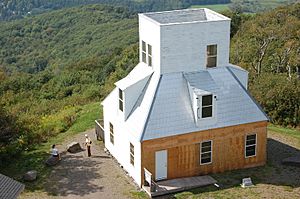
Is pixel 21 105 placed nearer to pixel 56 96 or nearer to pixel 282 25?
pixel 56 96

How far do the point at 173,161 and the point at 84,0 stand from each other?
461ft

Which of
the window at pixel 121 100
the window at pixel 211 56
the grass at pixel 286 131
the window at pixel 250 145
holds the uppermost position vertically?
the window at pixel 211 56

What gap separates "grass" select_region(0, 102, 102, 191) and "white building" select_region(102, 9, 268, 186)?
14.2ft

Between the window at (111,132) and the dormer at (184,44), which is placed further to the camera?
the window at (111,132)

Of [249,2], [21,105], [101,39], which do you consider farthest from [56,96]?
[249,2]

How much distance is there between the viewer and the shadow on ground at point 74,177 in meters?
23.3

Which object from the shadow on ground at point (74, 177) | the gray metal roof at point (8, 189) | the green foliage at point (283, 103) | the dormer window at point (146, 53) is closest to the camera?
the gray metal roof at point (8, 189)

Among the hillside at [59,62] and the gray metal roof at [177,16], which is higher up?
the gray metal roof at [177,16]

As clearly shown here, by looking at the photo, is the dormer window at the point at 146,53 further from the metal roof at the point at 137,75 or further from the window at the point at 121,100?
the window at the point at 121,100

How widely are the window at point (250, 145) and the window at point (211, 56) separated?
4.07 m

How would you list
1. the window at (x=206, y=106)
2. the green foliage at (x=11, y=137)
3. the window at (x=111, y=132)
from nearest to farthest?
the window at (x=206, y=106)
the green foliage at (x=11, y=137)
the window at (x=111, y=132)

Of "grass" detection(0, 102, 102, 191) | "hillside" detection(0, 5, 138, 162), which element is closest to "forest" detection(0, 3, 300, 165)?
"hillside" detection(0, 5, 138, 162)

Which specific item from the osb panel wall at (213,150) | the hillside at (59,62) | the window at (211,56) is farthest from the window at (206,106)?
the hillside at (59,62)

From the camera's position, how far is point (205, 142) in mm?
24250
